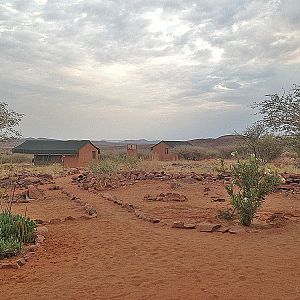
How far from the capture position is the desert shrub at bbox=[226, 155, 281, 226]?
10492mm

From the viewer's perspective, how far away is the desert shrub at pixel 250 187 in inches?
413

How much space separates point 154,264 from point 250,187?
15.5 ft

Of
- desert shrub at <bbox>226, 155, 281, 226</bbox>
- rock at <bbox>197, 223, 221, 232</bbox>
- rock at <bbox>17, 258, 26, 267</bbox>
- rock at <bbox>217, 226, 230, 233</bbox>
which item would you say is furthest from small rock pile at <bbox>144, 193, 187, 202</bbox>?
rock at <bbox>17, 258, 26, 267</bbox>

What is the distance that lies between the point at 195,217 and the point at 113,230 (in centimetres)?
289

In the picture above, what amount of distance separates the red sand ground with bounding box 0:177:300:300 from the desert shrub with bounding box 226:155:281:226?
2.94 feet

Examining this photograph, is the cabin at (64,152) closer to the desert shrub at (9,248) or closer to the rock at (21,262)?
the desert shrub at (9,248)

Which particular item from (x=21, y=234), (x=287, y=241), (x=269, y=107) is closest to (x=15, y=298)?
(x=21, y=234)

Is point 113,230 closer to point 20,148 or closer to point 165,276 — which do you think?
point 165,276

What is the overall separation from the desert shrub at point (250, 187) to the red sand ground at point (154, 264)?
2.94ft

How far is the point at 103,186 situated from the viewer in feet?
69.1

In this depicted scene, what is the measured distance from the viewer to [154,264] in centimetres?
720

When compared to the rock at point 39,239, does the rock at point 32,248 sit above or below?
below

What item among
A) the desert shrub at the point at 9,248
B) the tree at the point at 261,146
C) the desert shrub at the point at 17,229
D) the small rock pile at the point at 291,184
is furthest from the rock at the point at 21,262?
the tree at the point at 261,146

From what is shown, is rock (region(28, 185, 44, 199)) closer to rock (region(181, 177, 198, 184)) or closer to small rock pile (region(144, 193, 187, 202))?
small rock pile (region(144, 193, 187, 202))
